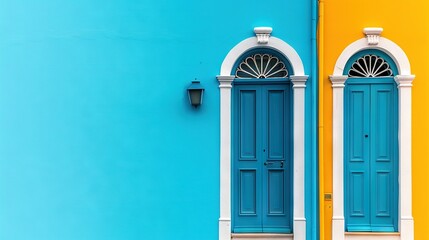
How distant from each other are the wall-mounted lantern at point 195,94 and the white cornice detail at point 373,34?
7.88 feet

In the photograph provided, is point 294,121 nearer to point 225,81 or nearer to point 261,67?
point 261,67

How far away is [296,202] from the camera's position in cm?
573

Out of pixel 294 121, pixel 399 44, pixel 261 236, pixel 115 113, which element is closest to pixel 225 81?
pixel 294 121

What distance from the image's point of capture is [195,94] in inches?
225

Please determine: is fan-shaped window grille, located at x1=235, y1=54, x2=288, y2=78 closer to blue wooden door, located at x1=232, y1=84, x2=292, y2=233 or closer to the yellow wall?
blue wooden door, located at x1=232, y1=84, x2=292, y2=233

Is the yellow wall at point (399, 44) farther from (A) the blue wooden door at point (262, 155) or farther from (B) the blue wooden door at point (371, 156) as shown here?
(A) the blue wooden door at point (262, 155)

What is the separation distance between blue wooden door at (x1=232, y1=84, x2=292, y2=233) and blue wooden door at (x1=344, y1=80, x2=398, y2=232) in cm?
87

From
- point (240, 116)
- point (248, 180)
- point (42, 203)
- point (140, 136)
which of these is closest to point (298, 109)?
point (240, 116)

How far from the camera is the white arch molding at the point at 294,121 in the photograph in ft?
18.8

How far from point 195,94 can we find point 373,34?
260 centimetres

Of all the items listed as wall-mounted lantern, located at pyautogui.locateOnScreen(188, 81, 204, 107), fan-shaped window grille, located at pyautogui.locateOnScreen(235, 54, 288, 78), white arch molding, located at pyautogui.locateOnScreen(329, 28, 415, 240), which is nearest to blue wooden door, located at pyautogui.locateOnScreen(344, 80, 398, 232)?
white arch molding, located at pyautogui.locateOnScreen(329, 28, 415, 240)

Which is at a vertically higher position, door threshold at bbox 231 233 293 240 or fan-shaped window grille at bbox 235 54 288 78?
fan-shaped window grille at bbox 235 54 288 78

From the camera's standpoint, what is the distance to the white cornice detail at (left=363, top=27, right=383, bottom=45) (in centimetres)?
568

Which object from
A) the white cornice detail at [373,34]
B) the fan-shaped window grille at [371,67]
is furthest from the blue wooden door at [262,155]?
the white cornice detail at [373,34]
